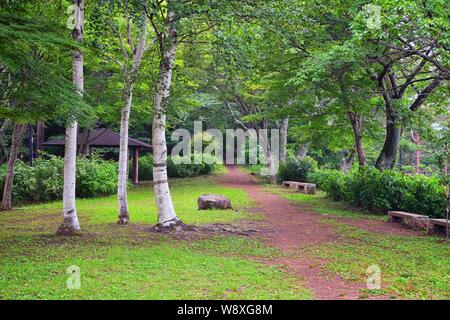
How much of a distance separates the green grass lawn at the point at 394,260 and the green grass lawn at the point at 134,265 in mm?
1003

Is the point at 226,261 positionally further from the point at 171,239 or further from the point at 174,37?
the point at 174,37

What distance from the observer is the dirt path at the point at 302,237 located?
5475 millimetres

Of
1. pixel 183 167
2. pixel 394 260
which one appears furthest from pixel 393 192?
pixel 183 167

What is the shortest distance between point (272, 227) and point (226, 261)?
4.08 metres

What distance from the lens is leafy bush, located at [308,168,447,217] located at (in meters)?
11.7

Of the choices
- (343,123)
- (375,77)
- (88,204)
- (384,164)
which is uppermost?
(375,77)

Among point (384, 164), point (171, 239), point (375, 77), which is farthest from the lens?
point (384, 164)

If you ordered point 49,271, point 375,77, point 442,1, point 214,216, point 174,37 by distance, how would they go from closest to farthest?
point 49,271 < point 442,1 < point 174,37 < point 214,216 < point 375,77

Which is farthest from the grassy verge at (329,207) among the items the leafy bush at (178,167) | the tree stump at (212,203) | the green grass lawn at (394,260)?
the leafy bush at (178,167)

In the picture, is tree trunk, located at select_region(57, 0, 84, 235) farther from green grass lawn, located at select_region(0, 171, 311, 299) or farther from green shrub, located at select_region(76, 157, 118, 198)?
green shrub, located at select_region(76, 157, 118, 198)

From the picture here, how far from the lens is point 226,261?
6.82 metres

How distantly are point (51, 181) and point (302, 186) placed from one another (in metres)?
11.2

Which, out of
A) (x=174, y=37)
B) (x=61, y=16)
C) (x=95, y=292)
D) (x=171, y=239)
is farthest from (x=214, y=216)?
(x=95, y=292)

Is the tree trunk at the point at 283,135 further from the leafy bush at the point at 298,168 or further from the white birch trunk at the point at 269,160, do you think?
the leafy bush at the point at 298,168
